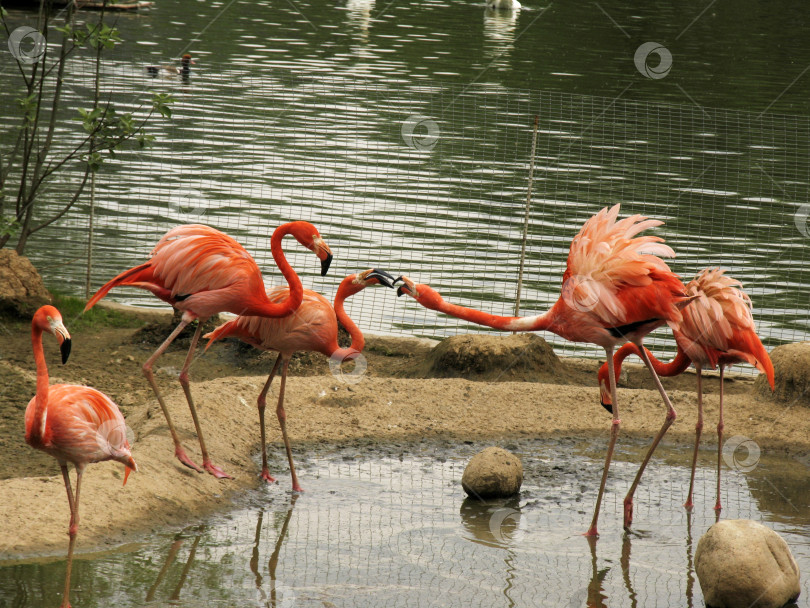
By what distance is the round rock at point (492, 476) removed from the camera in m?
5.81

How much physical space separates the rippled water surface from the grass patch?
1.08 metres

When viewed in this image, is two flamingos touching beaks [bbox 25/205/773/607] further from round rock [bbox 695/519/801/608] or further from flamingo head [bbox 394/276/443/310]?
round rock [bbox 695/519/801/608]

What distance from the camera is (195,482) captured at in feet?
18.8

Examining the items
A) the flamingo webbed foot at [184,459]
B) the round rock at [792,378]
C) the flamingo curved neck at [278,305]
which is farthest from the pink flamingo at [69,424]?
the round rock at [792,378]

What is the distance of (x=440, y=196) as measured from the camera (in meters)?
14.2

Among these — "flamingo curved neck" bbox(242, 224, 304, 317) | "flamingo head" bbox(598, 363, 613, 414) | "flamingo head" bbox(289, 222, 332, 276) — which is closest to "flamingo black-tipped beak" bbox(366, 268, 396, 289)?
"flamingo head" bbox(289, 222, 332, 276)

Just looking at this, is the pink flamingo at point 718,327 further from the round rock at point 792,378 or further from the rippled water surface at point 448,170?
the rippled water surface at point 448,170

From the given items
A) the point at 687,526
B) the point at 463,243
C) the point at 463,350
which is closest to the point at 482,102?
the point at 463,243

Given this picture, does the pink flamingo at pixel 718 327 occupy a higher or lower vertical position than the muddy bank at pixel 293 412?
higher

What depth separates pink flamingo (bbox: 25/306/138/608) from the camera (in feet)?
14.4

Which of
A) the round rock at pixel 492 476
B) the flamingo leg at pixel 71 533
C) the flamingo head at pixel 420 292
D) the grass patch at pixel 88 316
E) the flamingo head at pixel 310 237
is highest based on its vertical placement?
the flamingo head at pixel 310 237

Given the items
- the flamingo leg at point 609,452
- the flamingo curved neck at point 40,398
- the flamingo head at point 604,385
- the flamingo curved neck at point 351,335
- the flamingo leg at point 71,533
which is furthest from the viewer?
the flamingo head at point 604,385

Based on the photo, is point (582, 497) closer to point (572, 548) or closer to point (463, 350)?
point (572, 548)

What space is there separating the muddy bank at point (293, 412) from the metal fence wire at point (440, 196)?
6.00 ft
